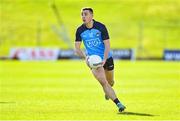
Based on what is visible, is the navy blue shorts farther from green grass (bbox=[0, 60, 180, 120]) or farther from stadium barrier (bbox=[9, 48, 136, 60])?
stadium barrier (bbox=[9, 48, 136, 60])

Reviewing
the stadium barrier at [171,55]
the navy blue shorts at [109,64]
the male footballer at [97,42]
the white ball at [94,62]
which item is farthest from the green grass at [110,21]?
the white ball at [94,62]

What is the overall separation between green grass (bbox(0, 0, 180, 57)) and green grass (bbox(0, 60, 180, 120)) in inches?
1083

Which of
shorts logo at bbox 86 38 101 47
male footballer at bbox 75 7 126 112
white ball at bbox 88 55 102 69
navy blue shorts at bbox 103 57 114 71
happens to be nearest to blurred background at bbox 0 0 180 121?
male footballer at bbox 75 7 126 112

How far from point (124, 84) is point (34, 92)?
5440 mm

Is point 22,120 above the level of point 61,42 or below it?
above

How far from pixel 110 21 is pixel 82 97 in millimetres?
46007

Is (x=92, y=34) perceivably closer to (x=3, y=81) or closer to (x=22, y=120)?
(x=22, y=120)

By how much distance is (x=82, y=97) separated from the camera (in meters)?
21.5

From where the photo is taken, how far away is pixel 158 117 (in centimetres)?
1568

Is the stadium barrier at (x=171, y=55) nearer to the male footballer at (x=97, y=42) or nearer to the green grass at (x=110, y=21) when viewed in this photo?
the green grass at (x=110, y=21)

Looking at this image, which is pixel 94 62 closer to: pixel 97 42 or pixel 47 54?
pixel 97 42

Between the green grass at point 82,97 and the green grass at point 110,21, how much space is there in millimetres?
27504

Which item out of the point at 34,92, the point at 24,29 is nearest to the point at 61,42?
the point at 24,29

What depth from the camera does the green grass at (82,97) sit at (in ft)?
53.4
